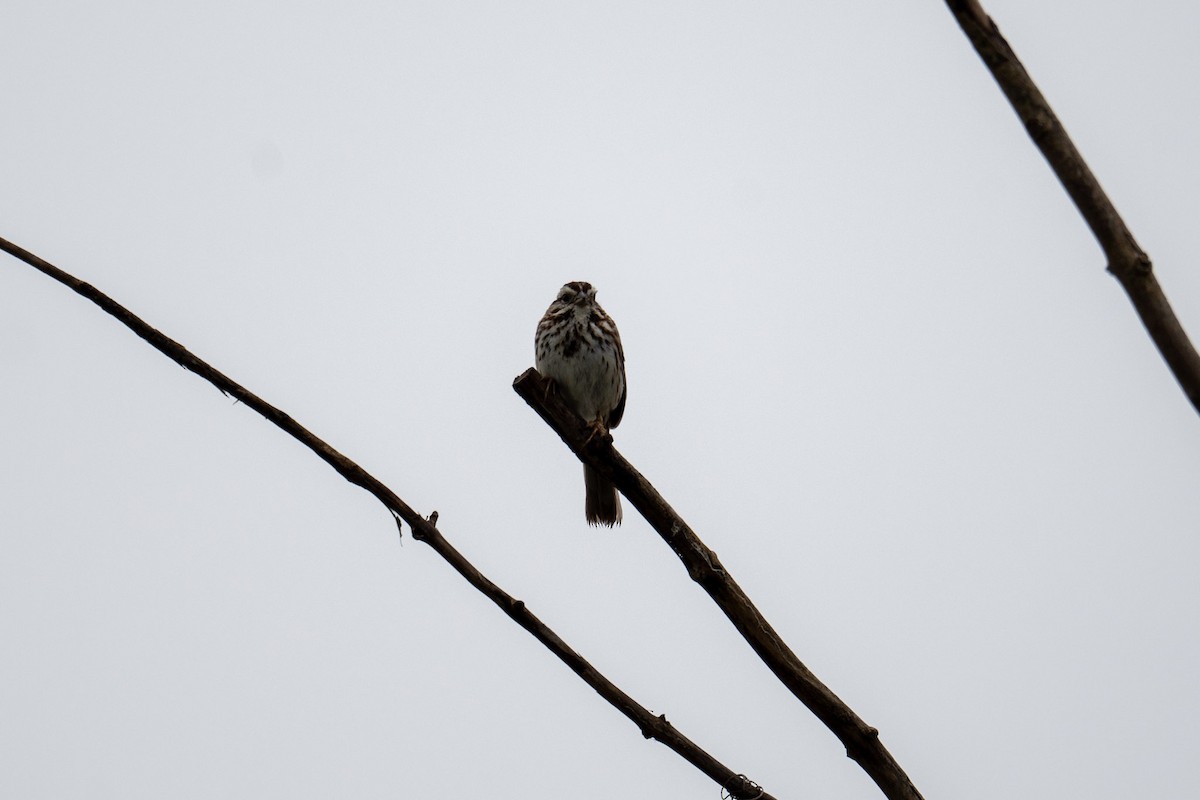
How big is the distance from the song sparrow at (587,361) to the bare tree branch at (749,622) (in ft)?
12.8

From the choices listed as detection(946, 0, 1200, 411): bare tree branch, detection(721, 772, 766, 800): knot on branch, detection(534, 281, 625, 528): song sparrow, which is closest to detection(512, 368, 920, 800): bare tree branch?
detection(721, 772, 766, 800): knot on branch

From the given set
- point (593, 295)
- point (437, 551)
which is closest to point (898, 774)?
point (437, 551)

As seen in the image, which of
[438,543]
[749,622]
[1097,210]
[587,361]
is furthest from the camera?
[587,361]

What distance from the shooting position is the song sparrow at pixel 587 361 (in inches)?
283

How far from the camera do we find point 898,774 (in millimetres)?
2342

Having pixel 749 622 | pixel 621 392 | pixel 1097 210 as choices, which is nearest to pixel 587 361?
pixel 621 392

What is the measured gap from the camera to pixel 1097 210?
1.43 metres

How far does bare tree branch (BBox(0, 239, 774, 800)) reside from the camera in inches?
88.8

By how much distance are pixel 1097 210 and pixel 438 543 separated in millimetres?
1475

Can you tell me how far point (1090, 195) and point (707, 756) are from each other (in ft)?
4.44

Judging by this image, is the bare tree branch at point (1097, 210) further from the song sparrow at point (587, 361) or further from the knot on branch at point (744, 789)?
the song sparrow at point (587, 361)

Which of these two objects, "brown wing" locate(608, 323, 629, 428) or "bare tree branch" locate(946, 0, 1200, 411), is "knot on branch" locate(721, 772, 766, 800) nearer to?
"bare tree branch" locate(946, 0, 1200, 411)

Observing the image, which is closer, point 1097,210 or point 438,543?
point 1097,210

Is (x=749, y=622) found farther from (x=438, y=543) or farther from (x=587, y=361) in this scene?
(x=587, y=361)
